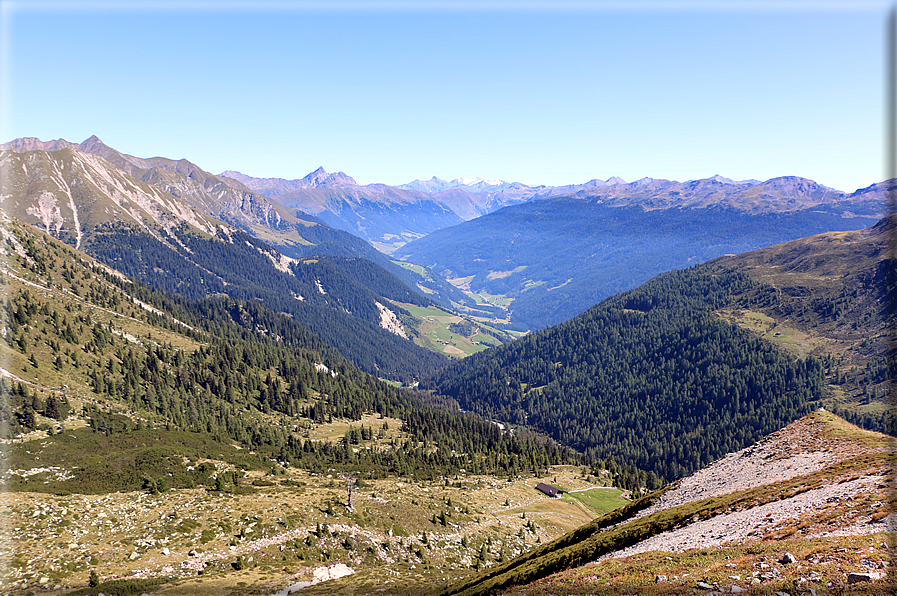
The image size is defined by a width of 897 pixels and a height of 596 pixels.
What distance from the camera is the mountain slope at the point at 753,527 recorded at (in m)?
22.6

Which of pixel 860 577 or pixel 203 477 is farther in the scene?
pixel 203 477

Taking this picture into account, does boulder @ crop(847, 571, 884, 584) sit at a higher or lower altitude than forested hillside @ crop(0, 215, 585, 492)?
higher

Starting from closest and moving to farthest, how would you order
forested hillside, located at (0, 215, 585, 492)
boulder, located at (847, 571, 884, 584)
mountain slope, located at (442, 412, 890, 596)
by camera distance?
boulder, located at (847, 571, 884, 584) < mountain slope, located at (442, 412, 890, 596) < forested hillside, located at (0, 215, 585, 492)

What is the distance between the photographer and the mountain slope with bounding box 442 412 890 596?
888 inches

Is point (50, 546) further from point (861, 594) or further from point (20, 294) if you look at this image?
point (20, 294)

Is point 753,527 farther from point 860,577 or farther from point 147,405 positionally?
point 147,405

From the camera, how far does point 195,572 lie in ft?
173

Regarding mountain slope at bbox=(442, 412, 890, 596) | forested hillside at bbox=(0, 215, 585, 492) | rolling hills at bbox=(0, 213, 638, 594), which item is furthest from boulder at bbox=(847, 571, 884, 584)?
forested hillside at bbox=(0, 215, 585, 492)

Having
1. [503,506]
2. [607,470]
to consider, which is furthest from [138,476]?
[607,470]

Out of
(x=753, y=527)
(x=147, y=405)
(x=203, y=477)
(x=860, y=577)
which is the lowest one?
(x=203, y=477)

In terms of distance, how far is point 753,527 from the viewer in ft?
109

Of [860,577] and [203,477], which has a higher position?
[860,577]

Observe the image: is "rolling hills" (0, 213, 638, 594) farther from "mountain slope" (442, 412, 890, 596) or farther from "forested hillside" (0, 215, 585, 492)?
"mountain slope" (442, 412, 890, 596)

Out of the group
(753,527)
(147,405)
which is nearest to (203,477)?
(147,405)
